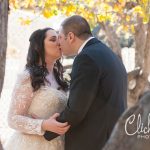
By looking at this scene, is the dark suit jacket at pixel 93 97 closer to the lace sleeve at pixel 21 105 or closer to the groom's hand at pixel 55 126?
the groom's hand at pixel 55 126

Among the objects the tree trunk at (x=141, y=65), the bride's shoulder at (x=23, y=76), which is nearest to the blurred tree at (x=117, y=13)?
the tree trunk at (x=141, y=65)

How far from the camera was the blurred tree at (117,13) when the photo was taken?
7.43m

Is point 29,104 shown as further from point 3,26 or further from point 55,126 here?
point 3,26

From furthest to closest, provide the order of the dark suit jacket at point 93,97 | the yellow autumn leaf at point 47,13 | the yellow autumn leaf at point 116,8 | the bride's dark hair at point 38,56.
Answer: the yellow autumn leaf at point 116,8 → the yellow autumn leaf at point 47,13 → the bride's dark hair at point 38,56 → the dark suit jacket at point 93,97

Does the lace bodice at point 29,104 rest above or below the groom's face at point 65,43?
below

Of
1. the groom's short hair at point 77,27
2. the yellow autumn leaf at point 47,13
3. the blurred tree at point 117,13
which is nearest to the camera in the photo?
the groom's short hair at point 77,27

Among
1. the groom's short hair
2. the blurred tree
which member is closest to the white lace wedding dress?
the groom's short hair

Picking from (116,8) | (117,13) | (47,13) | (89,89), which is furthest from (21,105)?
(117,13)

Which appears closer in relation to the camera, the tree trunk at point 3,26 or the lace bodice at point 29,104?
the tree trunk at point 3,26

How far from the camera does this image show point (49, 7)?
7.25 meters

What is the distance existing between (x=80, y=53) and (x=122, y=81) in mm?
377

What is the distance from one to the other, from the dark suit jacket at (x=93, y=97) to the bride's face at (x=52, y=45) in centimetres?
58

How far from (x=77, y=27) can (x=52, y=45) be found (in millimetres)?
622

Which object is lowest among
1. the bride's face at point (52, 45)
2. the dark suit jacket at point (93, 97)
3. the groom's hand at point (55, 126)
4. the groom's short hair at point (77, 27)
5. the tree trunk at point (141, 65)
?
the tree trunk at point (141, 65)
